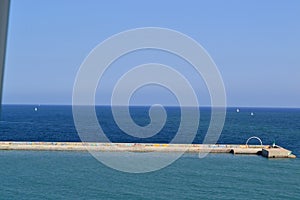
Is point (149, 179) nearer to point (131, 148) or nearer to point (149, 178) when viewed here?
point (149, 178)

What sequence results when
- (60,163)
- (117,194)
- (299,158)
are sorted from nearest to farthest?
(117,194) → (60,163) → (299,158)

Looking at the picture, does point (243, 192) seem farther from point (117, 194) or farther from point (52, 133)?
point (52, 133)

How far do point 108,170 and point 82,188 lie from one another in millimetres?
2430

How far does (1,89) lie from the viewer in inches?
19.7

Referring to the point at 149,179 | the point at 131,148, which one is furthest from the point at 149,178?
the point at 131,148

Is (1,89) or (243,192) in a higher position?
(1,89)

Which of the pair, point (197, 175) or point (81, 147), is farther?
point (81, 147)

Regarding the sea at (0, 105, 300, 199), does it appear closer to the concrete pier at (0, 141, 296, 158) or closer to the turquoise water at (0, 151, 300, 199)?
the turquoise water at (0, 151, 300, 199)

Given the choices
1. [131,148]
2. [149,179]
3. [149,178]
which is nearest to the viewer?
[149,179]

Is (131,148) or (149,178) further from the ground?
(131,148)

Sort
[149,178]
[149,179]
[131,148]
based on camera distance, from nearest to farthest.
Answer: [149,179], [149,178], [131,148]

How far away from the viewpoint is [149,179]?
1012cm


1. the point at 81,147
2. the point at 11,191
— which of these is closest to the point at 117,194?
the point at 11,191

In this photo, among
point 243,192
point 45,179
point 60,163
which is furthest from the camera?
point 60,163
